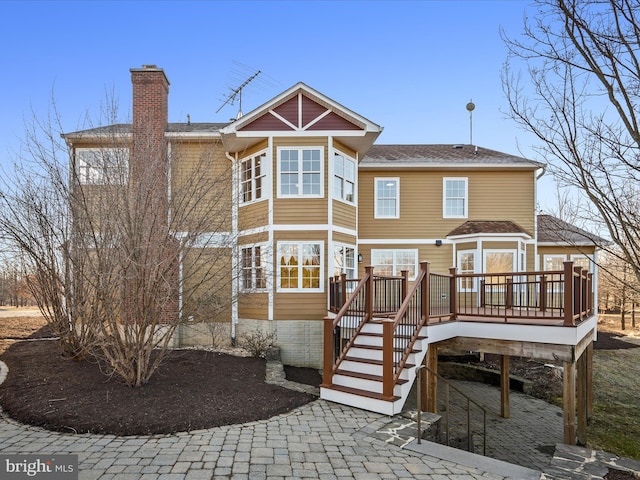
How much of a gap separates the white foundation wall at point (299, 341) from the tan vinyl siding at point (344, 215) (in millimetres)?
3085

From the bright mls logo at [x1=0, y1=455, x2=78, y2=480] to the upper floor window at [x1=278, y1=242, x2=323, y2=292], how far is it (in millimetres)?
7441

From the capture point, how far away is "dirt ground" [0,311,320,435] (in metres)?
5.84

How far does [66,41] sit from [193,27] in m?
3.98

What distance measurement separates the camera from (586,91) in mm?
5008

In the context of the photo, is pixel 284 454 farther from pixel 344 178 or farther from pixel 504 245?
pixel 504 245

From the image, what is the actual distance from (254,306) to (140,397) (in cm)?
555

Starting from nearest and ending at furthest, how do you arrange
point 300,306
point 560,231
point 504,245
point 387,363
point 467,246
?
point 387,363 → point 300,306 → point 560,231 → point 504,245 → point 467,246

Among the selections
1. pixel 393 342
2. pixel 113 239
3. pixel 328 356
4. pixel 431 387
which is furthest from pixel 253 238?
pixel 431 387

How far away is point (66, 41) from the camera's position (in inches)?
499

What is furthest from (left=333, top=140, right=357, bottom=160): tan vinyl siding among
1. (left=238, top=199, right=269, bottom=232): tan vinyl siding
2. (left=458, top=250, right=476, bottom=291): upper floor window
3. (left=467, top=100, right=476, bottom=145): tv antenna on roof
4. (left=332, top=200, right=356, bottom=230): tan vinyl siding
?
(left=467, top=100, right=476, bottom=145): tv antenna on roof

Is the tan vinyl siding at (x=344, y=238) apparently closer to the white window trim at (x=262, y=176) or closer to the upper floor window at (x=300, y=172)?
the upper floor window at (x=300, y=172)

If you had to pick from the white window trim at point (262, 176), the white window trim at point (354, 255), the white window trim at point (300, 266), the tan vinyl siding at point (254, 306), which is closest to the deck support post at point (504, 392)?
the white window trim at point (354, 255)

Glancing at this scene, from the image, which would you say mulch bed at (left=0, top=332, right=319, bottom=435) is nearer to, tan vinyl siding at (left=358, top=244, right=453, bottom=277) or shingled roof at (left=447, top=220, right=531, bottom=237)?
Result: tan vinyl siding at (left=358, top=244, right=453, bottom=277)

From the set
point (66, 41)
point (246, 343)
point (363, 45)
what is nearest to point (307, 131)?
point (363, 45)
